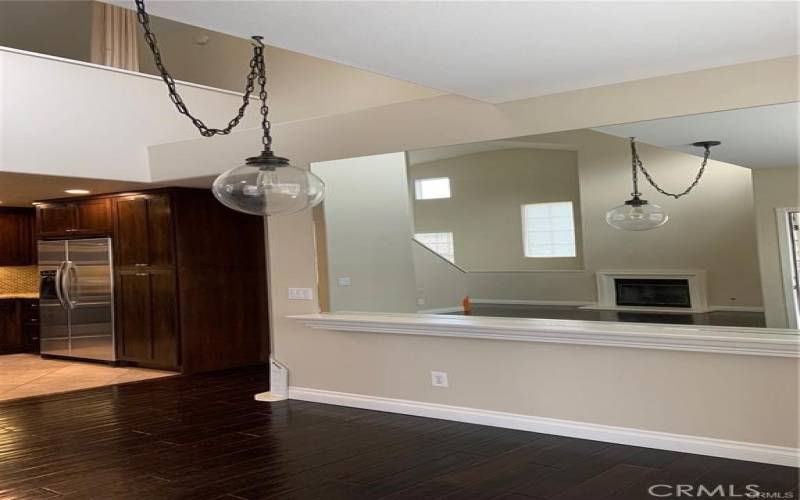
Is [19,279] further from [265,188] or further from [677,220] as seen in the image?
[677,220]

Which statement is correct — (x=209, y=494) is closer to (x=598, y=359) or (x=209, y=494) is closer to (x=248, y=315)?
(x=598, y=359)

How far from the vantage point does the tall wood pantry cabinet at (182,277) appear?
763 centimetres

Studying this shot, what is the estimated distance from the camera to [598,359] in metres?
4.35

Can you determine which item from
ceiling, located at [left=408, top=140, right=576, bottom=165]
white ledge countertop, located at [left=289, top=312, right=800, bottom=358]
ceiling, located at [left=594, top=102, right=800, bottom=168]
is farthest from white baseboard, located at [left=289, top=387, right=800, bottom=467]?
ceiling, located at [left=408, top=140, right=576, bottom=165]

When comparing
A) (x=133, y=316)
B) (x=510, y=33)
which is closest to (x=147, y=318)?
(x=133, y=316)

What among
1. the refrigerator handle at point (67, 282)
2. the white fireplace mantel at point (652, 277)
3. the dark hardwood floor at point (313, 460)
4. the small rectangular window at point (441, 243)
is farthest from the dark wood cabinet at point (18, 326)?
the white fireplace mantel at point (652, 277)

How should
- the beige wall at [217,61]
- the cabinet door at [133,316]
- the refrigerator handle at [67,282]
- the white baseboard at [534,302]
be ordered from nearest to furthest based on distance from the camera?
the white baseboard at [534,302], the beige wall at [217,61], the cabinet door at [133,316], the refrigerator handle at [67,282]

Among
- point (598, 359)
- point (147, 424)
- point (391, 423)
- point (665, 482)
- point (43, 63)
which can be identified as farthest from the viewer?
point (43, 63)

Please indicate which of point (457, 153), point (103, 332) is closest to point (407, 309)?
point (457, 153)

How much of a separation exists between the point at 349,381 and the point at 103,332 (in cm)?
415

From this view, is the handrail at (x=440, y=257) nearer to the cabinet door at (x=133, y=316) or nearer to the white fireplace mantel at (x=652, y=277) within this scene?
the white fireplace mantel at (x=652, y=277)

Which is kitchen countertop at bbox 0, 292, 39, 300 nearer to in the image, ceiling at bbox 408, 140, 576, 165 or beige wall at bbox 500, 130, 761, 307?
ceiling at bbox 408, 140, 576, 165

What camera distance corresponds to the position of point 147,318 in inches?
310

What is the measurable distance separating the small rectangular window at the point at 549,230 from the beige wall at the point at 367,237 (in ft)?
3.64
